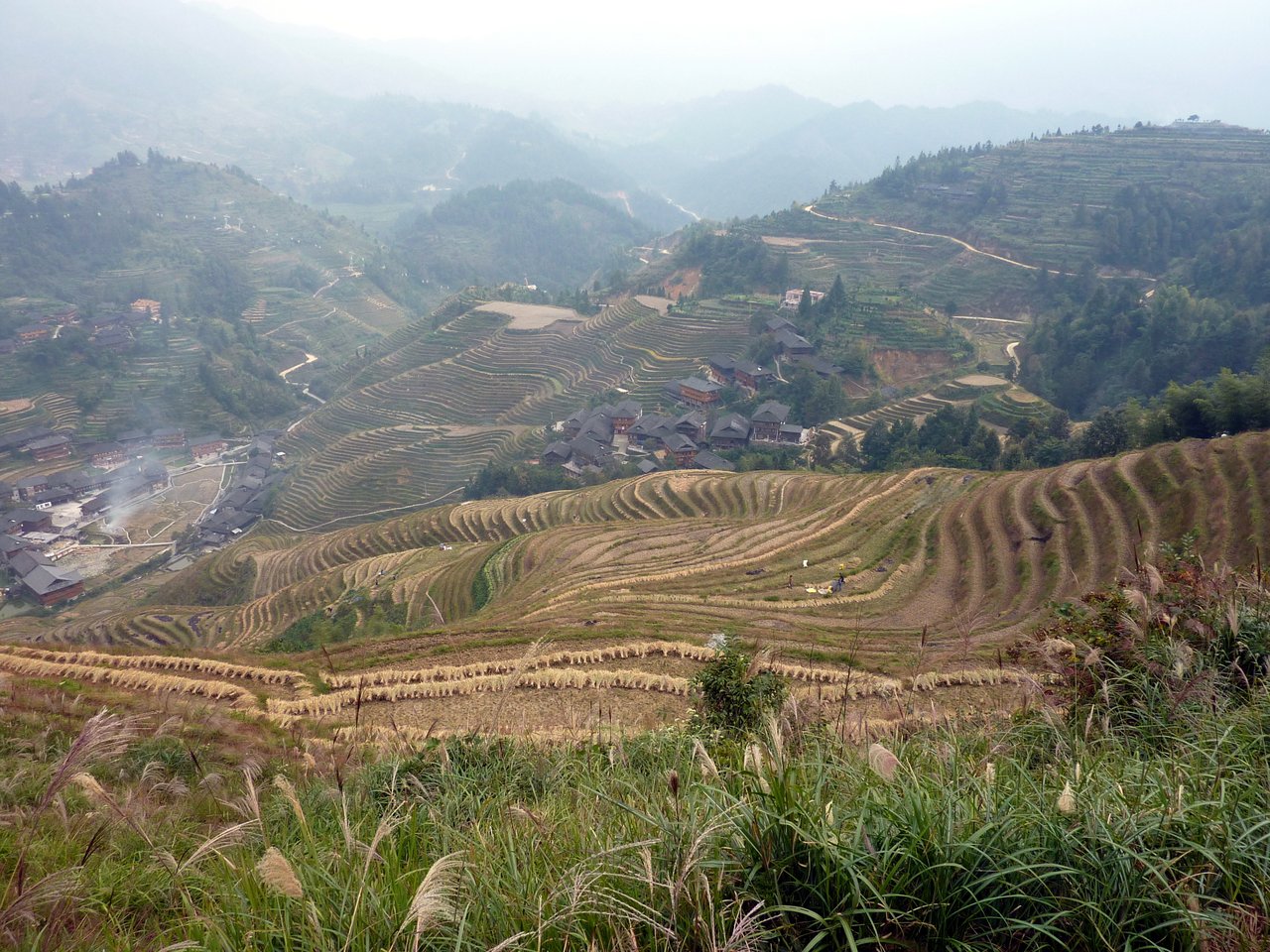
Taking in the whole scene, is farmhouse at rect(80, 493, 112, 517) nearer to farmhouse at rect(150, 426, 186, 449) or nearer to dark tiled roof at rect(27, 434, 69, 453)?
dark tiled roof at rect(27, 434, 69, 453)

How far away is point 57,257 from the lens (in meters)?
84.7

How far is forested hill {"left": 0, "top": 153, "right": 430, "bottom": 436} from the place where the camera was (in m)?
64.8

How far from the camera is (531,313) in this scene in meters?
69.4

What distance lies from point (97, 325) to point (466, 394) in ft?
151

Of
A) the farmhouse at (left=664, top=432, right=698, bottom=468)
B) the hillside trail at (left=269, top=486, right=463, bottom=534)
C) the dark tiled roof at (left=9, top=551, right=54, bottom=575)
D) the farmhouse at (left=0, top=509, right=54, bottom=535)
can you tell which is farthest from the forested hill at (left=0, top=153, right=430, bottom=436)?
the farmhouse at (left=664, top=432, right=698, bottom=468)

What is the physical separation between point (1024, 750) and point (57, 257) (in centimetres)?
11596

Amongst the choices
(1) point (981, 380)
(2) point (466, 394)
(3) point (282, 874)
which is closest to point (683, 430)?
(1) point (981, 380)

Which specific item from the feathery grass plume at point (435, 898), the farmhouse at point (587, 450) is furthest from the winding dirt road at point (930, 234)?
the feathery grass plume at point (435, 898)

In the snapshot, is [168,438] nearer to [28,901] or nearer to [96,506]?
[96,506]

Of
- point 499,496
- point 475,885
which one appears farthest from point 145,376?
point 475,885

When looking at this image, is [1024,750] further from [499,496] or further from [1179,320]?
[1179,320]

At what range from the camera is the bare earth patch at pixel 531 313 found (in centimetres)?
6581

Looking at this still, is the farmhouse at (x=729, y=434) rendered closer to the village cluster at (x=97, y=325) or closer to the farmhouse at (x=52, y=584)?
the farmhouse at (x=52, y=584)

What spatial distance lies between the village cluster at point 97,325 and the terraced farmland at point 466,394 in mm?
24523
